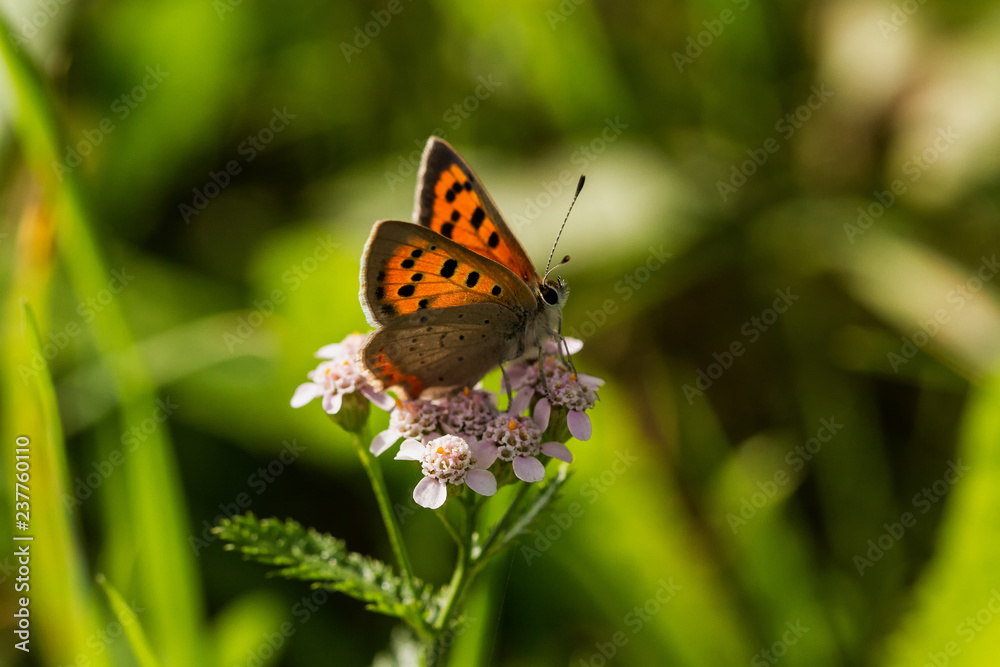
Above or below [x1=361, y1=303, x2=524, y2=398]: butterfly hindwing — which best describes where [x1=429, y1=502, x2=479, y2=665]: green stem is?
below

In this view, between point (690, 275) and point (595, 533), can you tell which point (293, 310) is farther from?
point (690, 275)

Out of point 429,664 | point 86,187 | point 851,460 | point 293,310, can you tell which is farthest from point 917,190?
point 86,187

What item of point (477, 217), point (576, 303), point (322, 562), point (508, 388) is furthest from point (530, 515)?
point (576, 303)

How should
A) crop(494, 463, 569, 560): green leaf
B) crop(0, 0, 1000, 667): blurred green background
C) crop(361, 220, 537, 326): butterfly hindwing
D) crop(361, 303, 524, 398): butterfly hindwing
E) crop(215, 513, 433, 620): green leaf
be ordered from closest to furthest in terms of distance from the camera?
crop(215, 513, 433, 620): green leaf, crop(494, 463, 569, 560): green leaf, crop(361, 220, 537, 326): butterfly hindwing, crop(361, 303, 524, 398): butterfly hindwing, crop(0, 0, 1000, 667): blurred green background

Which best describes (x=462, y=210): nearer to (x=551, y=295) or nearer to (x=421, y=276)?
(x=421, y=276)

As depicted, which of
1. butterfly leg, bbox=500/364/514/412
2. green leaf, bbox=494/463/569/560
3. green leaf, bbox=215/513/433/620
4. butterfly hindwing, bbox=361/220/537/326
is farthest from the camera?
butterfly leg, bbox=500/364/514/412

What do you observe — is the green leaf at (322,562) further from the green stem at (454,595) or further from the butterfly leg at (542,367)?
the butterfly leg at (542,367)

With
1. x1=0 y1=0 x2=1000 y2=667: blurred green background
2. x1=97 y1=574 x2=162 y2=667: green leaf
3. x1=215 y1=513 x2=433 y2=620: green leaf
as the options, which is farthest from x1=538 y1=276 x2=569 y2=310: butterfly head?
x1=97 y1=574 x2=162 y2=667: green leaf

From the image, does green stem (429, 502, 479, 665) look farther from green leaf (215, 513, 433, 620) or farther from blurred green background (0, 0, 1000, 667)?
blurred green background (0, 0, 1000, 667)
